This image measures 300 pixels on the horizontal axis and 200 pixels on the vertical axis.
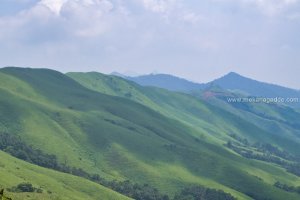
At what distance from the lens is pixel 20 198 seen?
18962 centimetres

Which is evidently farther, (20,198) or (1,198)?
(20,198)

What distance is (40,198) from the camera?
19875 centimetres

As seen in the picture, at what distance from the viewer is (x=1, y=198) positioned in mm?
67688

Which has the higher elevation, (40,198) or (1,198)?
(1,198)

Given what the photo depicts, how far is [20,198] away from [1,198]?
127767 millimetres

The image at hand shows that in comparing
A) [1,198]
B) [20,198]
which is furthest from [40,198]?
[1,198]

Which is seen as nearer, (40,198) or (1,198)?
(1,198)

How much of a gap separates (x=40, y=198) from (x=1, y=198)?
136 meters

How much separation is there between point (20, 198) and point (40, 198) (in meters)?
10.9

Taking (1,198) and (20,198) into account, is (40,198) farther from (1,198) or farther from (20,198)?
(1,198)

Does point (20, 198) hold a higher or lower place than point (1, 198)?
lower
